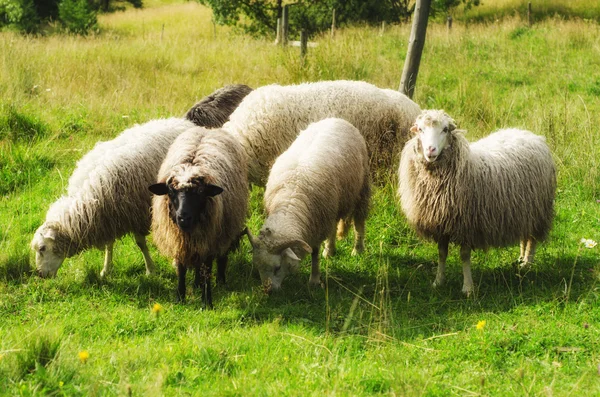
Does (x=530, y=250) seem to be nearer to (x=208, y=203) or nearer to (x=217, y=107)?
(x=208, y=203)

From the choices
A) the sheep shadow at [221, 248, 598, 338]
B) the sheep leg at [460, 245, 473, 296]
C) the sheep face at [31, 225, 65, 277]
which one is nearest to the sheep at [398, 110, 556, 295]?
the sheep leg at [460, 245, 473, 296]

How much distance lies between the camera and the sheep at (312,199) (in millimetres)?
5477

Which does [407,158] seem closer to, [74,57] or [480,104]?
[480,104]

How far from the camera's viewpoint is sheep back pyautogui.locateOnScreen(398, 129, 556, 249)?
5.61 meters

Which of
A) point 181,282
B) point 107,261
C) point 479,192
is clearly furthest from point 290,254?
point 107,261

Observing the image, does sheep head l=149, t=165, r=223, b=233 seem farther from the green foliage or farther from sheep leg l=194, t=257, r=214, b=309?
the green foliage

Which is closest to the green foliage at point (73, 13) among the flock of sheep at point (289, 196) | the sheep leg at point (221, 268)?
the flock of sheep at point (289, 196)

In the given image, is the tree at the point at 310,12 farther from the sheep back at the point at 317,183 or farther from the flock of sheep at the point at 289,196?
the flock of sheep at the point at 289,196

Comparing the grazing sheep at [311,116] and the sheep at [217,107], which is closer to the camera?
the grazing sheep at [311,116]

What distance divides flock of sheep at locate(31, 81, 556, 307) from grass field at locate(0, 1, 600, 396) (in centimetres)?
31

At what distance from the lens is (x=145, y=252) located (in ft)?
20.6

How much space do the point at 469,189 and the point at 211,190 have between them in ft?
7.53

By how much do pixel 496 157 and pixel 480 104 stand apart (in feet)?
13.9

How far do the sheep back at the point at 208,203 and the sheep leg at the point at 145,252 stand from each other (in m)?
0.69
